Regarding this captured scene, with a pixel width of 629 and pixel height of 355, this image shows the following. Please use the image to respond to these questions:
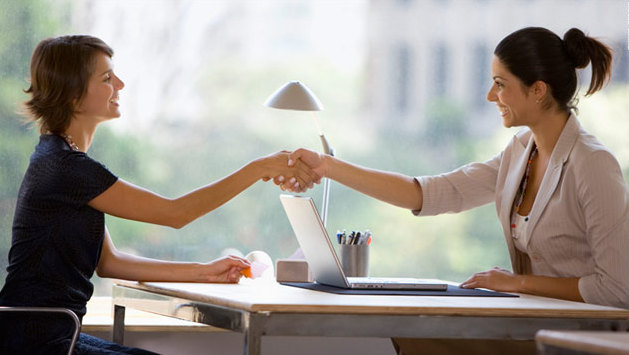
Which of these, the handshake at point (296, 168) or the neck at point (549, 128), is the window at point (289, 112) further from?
the neck at point (549, 128)

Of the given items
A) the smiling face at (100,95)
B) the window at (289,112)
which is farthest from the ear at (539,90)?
the smiling face at (100,95)

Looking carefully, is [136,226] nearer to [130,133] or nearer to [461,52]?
[130,133]

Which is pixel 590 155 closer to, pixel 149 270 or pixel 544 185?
pixel 544 185

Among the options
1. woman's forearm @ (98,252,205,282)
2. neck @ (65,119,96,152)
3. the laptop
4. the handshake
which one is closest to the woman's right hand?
the handshake

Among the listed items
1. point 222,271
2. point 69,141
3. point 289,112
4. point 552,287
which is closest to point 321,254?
point 222,271

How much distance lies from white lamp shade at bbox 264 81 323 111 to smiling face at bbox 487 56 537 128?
559 mm

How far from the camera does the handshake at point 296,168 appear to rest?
259 centimetres

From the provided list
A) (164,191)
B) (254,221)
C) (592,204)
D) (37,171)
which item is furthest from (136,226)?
(592,204)

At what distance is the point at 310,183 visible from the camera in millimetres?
2736

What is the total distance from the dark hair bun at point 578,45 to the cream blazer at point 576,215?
0.17 meters

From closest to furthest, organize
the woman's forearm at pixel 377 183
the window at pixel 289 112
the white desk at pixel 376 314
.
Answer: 1. the white desk at pixel 376 314
2. the woman's forearm at pixel 377 183
3. the window at pixel 289 112

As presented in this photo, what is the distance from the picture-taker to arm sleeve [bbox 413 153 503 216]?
2885 millimetres

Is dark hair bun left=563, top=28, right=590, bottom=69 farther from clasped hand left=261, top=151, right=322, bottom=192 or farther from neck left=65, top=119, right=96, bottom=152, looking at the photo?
neck left=65, top=119, right=96, bottom=152

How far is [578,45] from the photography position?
262 centimetres
